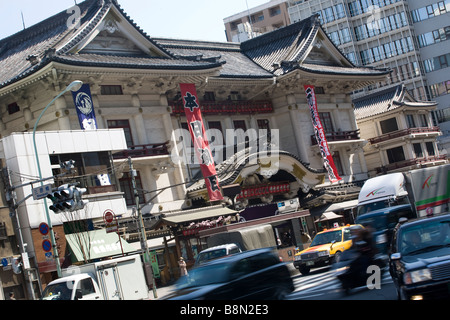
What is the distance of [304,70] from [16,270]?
28256 millimetres

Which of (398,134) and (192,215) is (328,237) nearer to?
(192,215)

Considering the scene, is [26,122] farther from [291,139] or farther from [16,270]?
[291,139]

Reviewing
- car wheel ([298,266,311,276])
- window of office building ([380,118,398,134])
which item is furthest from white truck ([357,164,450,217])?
window of office building ([380,118,398,134])

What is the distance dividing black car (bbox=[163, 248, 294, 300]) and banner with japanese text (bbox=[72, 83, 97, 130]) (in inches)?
753

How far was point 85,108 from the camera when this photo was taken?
3375 cm

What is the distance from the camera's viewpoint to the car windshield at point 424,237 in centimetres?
1268

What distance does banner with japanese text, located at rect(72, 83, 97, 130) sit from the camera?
33.2 meters

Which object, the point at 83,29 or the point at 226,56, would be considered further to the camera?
the point at 226,56

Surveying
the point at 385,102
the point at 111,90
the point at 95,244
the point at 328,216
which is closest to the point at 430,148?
the point at 385,102

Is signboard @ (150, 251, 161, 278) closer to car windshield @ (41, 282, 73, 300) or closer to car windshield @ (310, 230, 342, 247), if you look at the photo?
car windshield @ (310, 230, 342, 247)

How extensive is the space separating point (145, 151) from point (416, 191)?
1685cm

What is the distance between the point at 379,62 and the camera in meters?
76.9
